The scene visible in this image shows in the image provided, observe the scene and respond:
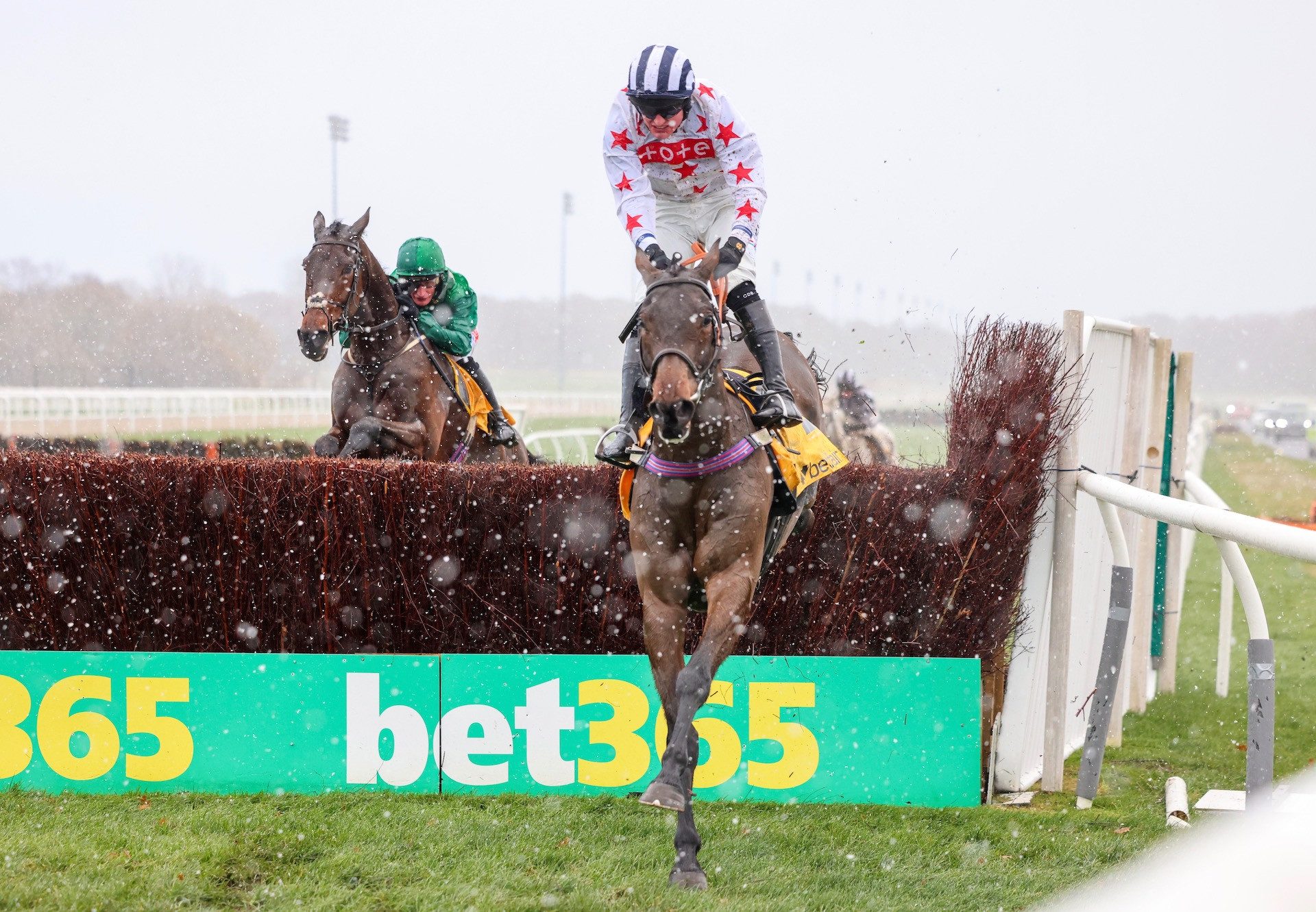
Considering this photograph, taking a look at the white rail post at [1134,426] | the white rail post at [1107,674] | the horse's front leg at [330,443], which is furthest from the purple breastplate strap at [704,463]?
the horse's front leg at [330,443]

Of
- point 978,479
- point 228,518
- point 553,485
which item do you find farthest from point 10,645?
point 978,479

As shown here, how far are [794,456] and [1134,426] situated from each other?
8.64 ft

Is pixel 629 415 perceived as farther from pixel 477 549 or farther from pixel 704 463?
pixel 477 549

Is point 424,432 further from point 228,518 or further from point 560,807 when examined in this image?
point 560,807

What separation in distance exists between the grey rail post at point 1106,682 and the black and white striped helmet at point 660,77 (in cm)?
267

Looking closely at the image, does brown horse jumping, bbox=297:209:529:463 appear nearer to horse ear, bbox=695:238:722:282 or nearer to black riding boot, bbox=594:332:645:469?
black riding boot, bbox=594:332:645:469

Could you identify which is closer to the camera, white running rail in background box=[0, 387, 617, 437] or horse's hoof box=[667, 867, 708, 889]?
horse's hoof box=[667, 867, 708, 889]

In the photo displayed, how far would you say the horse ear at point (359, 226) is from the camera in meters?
7.39

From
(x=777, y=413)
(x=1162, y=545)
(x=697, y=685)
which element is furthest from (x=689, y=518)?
(x=1162, y=545)

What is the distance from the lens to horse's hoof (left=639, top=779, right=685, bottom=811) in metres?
3.64

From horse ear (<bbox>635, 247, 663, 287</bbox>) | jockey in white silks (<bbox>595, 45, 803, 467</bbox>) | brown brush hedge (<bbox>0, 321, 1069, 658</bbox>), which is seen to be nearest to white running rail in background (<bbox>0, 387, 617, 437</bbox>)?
brown brush hedge (<bbox>0, 321, 1069, 658</bbox>)

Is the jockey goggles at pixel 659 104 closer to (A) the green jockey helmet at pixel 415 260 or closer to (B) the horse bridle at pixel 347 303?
(B) the horse bridle at pixel 347 303

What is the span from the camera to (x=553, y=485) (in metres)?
5.34

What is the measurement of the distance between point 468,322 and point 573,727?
156 inches
